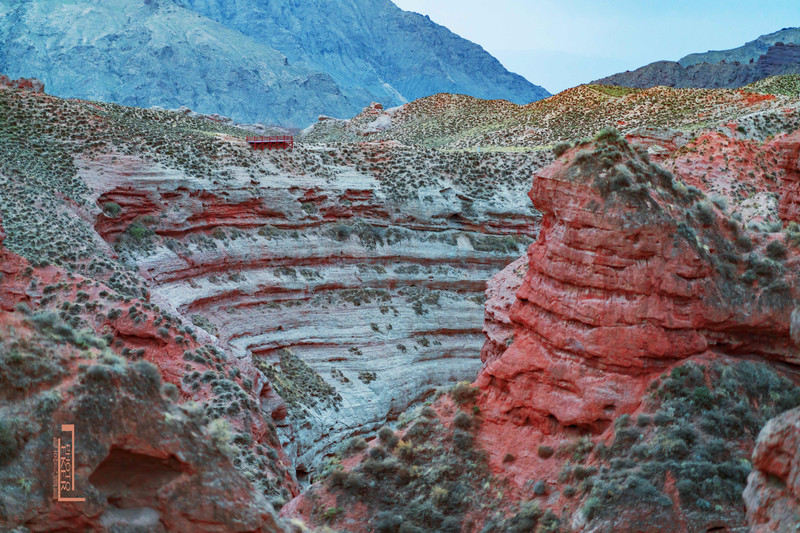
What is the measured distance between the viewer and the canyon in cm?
1159

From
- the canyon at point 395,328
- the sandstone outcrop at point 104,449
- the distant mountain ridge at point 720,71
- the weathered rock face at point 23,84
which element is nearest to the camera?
the sandstone outcrop at point 104,449

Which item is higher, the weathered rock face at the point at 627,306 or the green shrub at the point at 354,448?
the weathered rock face at the point at 627,306

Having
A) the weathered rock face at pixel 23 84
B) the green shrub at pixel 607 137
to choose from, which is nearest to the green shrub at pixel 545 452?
the green shrub at pixel 607 137

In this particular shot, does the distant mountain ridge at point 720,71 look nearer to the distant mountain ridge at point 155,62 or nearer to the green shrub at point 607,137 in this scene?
the distant mountain ridge at point 155,62

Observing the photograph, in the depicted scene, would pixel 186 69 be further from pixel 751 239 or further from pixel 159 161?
pixel 751 239

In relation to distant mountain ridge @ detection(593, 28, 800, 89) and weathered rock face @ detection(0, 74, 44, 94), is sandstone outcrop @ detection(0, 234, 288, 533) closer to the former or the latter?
weathered rock face @ detection(0, 74, 44, 94)

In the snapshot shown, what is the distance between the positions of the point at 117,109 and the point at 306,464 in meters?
36.9

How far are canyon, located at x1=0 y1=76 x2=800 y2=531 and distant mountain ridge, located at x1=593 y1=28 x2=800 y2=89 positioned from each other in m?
76.6

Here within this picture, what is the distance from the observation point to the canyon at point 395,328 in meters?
11.6

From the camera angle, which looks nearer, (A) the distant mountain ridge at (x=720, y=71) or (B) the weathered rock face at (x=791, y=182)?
(B) the weathered rock face at (x=791, y=182)

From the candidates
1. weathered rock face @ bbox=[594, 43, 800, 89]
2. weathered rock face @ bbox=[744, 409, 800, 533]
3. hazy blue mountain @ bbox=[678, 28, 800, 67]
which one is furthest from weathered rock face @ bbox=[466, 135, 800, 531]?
hazy blue mountain @ bbox=[678, 28, 800, 67]

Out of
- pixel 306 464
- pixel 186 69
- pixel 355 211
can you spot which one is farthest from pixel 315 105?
pixel 306 464

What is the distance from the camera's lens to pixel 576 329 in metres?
19.3

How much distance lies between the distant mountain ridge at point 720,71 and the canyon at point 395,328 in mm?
76628
